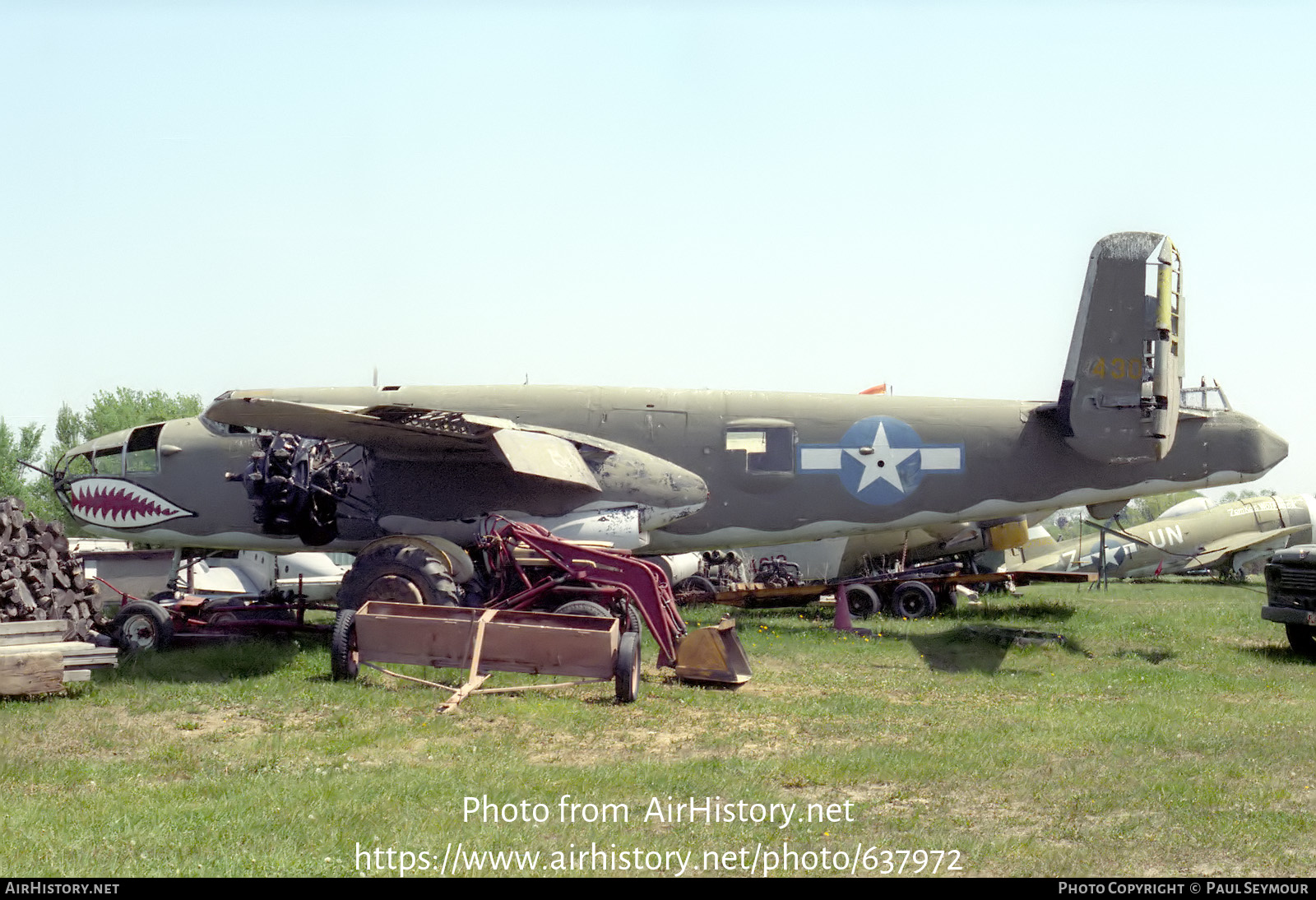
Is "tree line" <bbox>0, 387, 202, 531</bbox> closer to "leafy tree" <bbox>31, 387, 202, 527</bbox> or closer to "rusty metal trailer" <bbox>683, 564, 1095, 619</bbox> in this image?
"leafy tree" <bbox>31, 387, 202, 527</bbox>

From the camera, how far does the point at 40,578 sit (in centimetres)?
1323

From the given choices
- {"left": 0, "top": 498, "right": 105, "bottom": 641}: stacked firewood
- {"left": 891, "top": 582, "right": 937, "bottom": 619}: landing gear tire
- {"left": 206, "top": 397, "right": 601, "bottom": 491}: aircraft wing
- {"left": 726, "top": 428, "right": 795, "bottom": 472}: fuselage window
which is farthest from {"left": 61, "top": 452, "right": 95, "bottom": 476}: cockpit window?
{"left": 891, "top": 582, "right": 937, "bottom": 619}: landing gear tire

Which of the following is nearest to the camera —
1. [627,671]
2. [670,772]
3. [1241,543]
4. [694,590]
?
Answer: [670,772]

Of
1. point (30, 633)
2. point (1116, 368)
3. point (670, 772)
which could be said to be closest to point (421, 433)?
point (30, 633)

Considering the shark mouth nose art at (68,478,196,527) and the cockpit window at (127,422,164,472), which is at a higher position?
the cockpit window at (127,422,164,472)

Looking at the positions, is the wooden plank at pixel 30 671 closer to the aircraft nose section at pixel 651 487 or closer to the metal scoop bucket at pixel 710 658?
the metal scoop bucket at pixel 710 658

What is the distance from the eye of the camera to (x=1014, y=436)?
1884 centimetres

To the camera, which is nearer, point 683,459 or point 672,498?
point 672,498

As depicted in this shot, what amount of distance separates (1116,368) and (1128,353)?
0.30 meters

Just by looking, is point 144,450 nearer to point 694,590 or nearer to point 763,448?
point 763,448

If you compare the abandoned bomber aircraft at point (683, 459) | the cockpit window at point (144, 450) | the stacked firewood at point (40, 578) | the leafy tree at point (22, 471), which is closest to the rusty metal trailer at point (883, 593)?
the abandoned bomber aircraft at point (683, 459)

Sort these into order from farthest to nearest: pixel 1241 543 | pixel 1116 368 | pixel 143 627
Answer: pixel 1241 543 → pixel 1116 368 → pixel 143 627

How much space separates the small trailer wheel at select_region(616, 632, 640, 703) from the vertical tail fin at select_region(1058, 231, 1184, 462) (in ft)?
33.2

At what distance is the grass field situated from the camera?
712 centimetres
